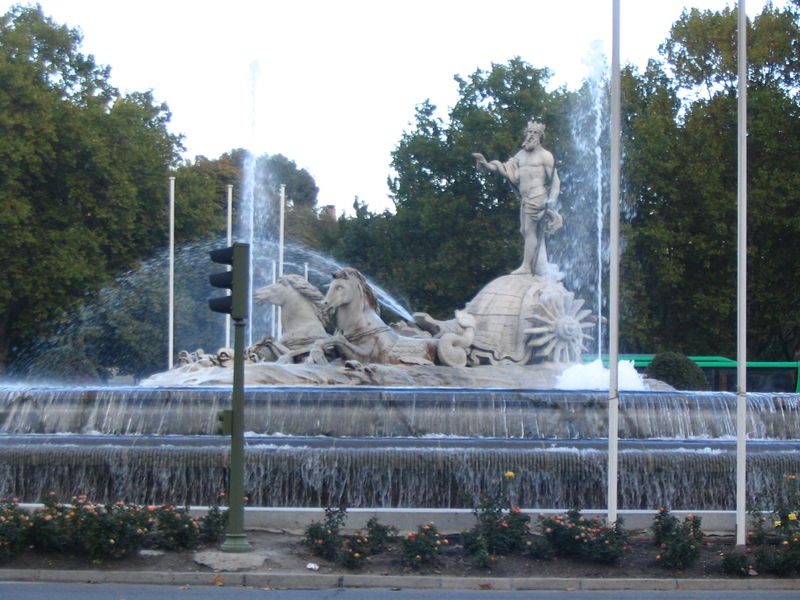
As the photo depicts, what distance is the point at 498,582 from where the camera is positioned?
1295 cm

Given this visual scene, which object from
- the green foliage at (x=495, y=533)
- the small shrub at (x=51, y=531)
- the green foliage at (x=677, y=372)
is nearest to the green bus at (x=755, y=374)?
the green foliage at (x=677, y=372)

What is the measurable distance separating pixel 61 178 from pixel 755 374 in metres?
24.1

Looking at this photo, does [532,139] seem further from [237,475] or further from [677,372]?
[237,475]

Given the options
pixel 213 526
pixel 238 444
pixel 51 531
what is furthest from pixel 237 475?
pixel 51 531

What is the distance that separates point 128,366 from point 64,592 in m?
34.2

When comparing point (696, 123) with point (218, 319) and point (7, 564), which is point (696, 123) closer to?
point (218, 319)

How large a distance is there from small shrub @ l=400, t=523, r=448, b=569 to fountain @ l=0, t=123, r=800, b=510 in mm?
2759

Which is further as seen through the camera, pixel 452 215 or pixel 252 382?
pixel 452 215

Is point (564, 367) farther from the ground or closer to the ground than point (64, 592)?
farther from the ground

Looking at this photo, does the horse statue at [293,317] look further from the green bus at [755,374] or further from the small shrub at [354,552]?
the green bus at [755,374]

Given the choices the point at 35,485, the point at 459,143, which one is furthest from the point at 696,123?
the point at 35,485

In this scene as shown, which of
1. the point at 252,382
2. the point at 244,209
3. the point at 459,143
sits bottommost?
the point at 252,382

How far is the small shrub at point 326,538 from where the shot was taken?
13.5m

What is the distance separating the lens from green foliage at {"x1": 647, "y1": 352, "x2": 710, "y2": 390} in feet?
107
